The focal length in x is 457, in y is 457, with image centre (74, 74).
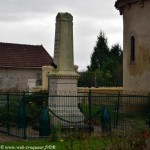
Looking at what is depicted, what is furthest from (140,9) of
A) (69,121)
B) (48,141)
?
(48,141)

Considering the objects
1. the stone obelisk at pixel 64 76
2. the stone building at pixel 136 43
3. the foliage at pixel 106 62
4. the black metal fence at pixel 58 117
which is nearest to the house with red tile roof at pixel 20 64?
the foliage at pixel 106 62

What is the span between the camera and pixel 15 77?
45531mm

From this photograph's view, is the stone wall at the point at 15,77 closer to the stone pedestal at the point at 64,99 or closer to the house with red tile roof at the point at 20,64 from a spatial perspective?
the house with red tile roof at the point at 20,64

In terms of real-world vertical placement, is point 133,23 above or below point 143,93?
above

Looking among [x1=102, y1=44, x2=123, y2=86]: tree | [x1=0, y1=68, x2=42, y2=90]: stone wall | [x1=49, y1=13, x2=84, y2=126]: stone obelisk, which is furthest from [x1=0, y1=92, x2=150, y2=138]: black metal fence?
[x1=0, y1=68, x2=42, y2=90]: stone wall

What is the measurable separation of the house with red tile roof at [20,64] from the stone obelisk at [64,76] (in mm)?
25607

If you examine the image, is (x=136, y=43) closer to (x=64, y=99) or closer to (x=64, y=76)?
(x=64, y=76)

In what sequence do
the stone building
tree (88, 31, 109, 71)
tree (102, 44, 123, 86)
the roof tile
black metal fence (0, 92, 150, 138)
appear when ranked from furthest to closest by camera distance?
tree (88, 31, 109, 71) < the roof tile < tree (102, 44, 123, 86) < the stone building < black metal fence (0, 92, 150, 138)

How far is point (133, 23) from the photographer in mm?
23562

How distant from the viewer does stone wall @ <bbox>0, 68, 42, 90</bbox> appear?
4483cm

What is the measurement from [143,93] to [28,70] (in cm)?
2512

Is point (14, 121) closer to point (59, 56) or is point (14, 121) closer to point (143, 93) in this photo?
point (59, 56)

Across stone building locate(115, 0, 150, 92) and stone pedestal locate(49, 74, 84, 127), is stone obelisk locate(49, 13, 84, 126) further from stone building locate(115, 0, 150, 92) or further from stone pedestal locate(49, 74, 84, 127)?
stone building locate(115, 0, 150, 92)

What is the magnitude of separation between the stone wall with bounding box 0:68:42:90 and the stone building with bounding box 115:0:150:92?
850 inches
